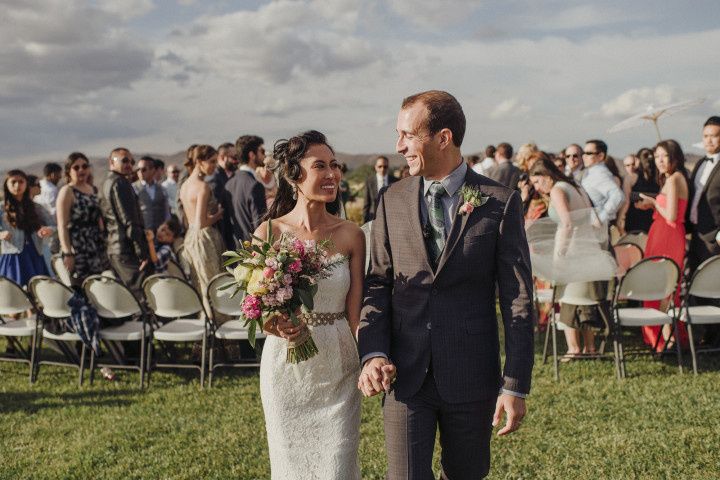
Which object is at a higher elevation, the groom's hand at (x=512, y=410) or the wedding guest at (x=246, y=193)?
the wedding guest at (x=246, y=193)

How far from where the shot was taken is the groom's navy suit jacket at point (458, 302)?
266 cm

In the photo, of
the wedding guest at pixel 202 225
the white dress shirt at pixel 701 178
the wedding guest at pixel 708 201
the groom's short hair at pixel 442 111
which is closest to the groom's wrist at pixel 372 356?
the groom's short hair at pixel 442 111

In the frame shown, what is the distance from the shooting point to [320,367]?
3287mm

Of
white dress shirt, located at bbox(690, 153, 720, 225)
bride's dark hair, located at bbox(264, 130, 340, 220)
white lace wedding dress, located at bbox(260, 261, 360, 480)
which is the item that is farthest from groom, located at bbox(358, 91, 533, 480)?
white dress shirt, located at bbox(690, 153, 720, 225)

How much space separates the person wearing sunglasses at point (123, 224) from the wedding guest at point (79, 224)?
0.11 m

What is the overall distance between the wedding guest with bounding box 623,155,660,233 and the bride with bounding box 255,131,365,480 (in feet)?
26.9

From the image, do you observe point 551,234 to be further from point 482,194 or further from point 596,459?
point 482,194

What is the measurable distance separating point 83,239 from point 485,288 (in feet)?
19.1

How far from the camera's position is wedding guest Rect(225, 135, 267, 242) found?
747 centimetres

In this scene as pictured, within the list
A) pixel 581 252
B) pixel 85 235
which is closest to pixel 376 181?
pixel 85 235

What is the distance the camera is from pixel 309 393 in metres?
3.30

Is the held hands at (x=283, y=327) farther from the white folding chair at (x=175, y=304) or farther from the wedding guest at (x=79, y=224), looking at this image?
the wedding guest at (x=79, y=224)

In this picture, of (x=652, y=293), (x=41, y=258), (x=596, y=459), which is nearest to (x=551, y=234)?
(x=652, y=293)

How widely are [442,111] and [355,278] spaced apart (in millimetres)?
1040
